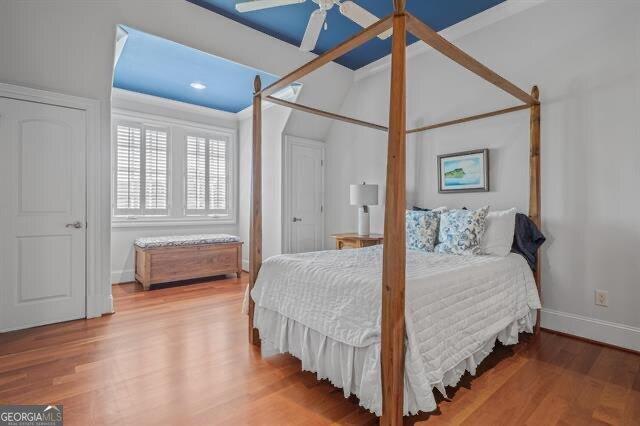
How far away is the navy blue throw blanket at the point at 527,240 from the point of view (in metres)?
2.71

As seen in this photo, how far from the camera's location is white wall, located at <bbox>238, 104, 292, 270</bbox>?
489 cm

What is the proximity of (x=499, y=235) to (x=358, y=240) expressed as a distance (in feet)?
5.09

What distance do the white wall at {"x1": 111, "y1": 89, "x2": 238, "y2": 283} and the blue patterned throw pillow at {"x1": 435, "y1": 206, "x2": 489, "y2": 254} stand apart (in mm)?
3944

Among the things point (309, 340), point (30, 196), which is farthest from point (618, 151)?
point (30, 196)

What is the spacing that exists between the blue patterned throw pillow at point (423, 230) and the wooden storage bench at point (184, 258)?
286cm

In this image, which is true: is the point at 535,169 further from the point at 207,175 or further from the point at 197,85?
the point at 207,175

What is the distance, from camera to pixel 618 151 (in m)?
2.51

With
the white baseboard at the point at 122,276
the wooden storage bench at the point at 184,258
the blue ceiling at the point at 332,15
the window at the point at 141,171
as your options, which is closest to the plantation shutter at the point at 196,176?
the window at the point at 141,171

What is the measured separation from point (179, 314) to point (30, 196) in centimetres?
168

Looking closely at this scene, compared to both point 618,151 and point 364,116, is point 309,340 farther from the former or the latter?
point 364,116

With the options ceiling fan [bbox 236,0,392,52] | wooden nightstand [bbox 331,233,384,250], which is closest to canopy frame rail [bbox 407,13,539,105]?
ceiling fan [bbox 236,0,392,52]

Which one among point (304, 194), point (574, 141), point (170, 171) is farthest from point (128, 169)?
point (574, 141)

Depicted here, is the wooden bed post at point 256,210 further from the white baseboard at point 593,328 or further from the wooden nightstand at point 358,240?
the white baseboard at point 593,328

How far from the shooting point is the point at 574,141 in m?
2.71
